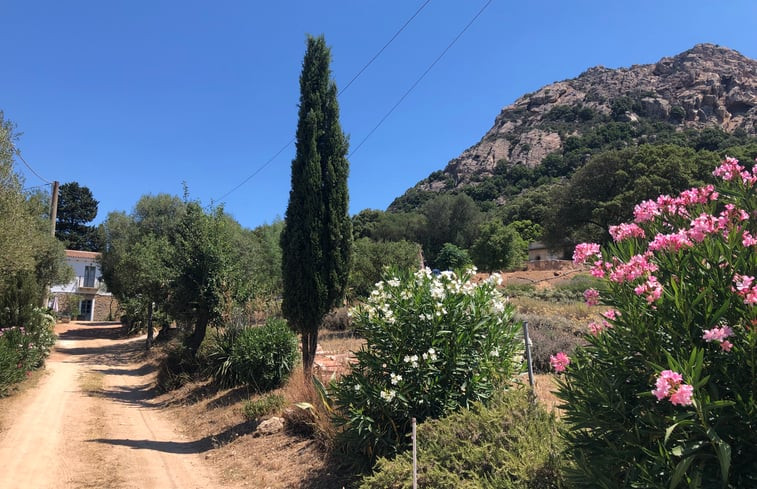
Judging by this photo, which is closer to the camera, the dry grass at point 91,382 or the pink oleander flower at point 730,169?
the pink oleander flower at point 730,169

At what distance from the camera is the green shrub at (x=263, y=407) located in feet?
29.1

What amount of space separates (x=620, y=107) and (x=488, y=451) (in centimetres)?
11964

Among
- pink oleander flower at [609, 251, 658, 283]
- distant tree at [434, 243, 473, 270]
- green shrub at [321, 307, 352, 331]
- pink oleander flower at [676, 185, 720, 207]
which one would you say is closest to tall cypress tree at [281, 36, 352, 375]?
pink oleander flower at [676, 185, 720, 207]

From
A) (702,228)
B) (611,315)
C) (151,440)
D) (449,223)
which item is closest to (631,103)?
(449,223)

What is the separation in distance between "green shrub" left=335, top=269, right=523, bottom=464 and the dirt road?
8.33 ft

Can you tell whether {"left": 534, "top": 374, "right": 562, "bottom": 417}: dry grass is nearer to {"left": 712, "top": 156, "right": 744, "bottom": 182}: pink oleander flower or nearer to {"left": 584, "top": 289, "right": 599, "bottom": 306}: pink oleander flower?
{"left": 584, "top": 289, "right": 599, "bottom": 306}: pink oleander flower

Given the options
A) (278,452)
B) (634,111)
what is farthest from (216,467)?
(634,111)

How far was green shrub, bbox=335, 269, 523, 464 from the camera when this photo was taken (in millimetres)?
5168

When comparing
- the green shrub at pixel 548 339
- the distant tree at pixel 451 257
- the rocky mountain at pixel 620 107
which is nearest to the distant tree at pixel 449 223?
the distant tree at pixel 451 257

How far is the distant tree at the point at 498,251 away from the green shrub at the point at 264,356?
36564 mm

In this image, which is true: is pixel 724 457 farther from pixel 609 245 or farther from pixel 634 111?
pixel 634 111

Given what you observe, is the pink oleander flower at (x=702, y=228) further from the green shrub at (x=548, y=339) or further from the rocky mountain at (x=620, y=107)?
the rocky mountain at (x=620, y=107)

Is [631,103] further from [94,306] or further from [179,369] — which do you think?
[179,369]

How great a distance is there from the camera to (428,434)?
186 inches
